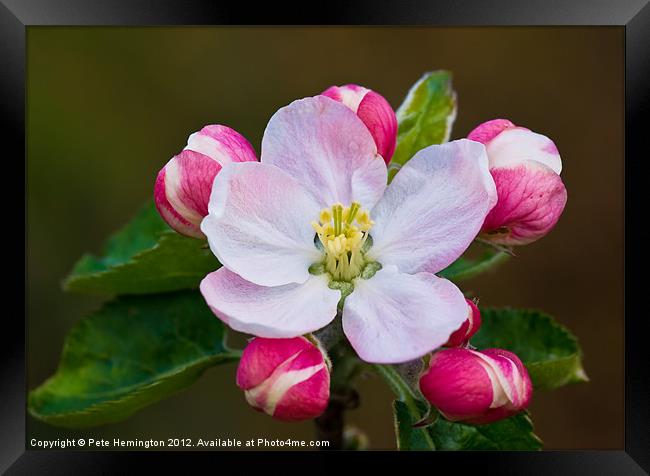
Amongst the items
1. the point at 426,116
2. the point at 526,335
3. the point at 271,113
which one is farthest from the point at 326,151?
the point at 271,113

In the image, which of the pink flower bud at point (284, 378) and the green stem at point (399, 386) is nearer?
the pink flower bud at point (284, 378)

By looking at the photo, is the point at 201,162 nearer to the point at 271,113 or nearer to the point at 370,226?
the point at 370,226

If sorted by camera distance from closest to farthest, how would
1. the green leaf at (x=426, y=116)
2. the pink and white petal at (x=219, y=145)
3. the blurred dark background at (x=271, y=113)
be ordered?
the pink and white petal at (x=219, y=145), the green leaf at (x=426, y=116), the blurred dark background at (x=271, y=113)

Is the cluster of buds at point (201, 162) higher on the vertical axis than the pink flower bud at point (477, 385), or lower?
higher

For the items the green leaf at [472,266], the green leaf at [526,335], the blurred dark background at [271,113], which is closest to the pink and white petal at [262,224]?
the green leaf at [472,266]

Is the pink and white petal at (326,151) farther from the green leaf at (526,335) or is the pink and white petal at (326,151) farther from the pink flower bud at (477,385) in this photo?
the green leaf at (526,335)

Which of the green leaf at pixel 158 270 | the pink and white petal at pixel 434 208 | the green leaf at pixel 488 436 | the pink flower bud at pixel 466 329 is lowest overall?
the green leaf at pixel 488 436

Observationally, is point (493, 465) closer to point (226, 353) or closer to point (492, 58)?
point (226, 353)
